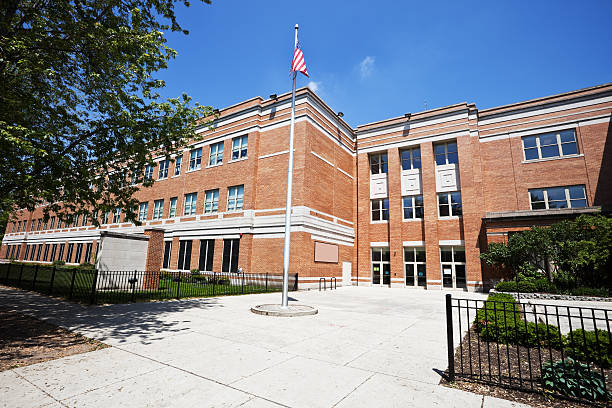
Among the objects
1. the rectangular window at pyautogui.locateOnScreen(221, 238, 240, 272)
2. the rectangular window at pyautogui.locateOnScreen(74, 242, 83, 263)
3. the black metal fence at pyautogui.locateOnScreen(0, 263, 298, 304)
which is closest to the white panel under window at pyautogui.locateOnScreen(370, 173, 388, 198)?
the black metal fence at pyautogui.locateOnScreen(0, 263, 298, 304)

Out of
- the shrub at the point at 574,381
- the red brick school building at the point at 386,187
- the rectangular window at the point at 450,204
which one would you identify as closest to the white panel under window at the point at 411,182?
the red brick school building at the point at 386,187

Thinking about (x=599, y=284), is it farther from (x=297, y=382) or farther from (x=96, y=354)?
(x=96, y=354)

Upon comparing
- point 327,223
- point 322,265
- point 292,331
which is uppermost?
point 327,223

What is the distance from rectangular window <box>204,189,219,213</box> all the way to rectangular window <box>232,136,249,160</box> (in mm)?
3769

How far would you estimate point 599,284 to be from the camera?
17750mm

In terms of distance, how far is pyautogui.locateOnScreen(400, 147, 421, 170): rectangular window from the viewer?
29.2 metres

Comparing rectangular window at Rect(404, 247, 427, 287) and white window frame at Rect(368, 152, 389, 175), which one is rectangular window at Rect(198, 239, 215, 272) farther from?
→ rectangular window at Rect(404, 247, 427, 287)

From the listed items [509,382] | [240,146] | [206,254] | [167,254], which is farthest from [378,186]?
[509,382]

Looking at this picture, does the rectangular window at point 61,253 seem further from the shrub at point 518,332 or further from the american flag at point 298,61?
the shrub at point 518,332

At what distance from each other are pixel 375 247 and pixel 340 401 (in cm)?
2597

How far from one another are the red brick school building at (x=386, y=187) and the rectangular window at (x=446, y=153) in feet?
0.37

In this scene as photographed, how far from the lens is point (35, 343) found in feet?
22.1

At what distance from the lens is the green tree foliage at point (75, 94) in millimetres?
8393

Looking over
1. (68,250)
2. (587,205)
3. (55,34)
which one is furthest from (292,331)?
(68,250)
